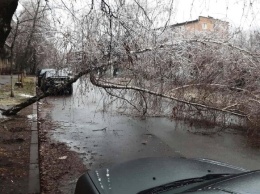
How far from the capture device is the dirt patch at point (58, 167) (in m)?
5.48

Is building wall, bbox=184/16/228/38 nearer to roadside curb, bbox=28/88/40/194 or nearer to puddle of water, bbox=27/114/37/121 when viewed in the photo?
roadside curb, bbox=28/88/40/194

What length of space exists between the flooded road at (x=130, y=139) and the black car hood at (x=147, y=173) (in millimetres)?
3875

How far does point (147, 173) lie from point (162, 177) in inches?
5.5

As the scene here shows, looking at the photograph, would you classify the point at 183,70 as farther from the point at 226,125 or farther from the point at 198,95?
the point at 226,125

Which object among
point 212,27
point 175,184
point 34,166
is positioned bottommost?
point 34,166

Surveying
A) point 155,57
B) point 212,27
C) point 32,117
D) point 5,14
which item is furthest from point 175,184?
point 32,117

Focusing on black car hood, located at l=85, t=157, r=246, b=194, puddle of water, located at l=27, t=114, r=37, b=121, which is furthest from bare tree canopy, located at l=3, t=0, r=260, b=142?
black car hood, located at l=85, t=157, r=246, b=194

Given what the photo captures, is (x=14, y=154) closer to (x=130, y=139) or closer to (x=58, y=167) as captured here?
(x=58, y=167)

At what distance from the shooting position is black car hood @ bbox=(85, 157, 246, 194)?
259 centimetres

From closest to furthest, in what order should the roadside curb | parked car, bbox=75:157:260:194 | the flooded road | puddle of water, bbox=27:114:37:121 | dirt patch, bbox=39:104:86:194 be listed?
parked car, bbox=75:157:260:194
the roadside curb
dirt patch, bbox=39:104:86:194
the flooded road
puddle of water, bbox=27:114:37:121

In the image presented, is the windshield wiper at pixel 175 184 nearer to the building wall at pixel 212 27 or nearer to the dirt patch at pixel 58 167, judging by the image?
the dirt patch at pixel 58 167

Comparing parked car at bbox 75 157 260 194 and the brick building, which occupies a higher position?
the brick building

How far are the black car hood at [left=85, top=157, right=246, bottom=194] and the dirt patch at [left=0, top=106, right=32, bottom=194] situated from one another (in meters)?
2.68

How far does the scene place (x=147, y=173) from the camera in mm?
2814
